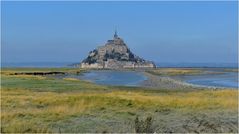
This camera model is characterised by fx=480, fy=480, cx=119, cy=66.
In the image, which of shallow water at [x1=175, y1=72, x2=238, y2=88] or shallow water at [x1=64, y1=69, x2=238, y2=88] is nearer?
shallow water at [x1=64, y1=69, x2=238, y2=88]

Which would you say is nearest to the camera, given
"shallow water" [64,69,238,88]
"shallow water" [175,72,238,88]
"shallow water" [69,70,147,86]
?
"shallow water" [69,70,147,86]

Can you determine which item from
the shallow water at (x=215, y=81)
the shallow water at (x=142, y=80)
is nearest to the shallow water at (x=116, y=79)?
the shallow water at (x=142, y=80)

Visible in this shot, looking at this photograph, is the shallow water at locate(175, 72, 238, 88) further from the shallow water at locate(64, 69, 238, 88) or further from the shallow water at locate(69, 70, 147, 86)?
the shallow water at locate(69, 70, 147, 86)

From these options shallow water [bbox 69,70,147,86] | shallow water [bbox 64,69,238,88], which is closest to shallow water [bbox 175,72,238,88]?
shallow water [bbox 64,69,238,88]

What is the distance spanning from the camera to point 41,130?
592 inches

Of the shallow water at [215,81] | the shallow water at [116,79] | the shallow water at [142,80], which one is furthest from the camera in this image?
the shallow water at [215,81]

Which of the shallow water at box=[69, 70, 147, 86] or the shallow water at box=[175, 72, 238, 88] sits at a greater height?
the shallow water at box=[69, 70, 147, 86]

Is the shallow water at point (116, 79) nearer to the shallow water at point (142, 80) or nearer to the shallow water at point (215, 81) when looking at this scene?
the shallow water at point (142, 80)

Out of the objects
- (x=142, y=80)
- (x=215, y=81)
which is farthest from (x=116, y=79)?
(x=215, y=81)

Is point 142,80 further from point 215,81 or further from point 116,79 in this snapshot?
point 215,81

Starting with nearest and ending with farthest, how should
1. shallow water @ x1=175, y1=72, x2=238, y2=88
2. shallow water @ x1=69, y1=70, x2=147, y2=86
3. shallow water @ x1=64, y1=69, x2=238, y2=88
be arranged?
shallow water @ x1=69, y1=70, x2=147, y2=86
shallow water @ x1=64, y1=69, x2=238, y2=88
shallow water @ x1=175, y1=72, x2=238, y2=88

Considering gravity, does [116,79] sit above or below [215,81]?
above

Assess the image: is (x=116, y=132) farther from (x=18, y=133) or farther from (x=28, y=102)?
(x=28, y=102)

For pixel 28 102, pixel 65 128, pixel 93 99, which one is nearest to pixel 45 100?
pixel 28 102
